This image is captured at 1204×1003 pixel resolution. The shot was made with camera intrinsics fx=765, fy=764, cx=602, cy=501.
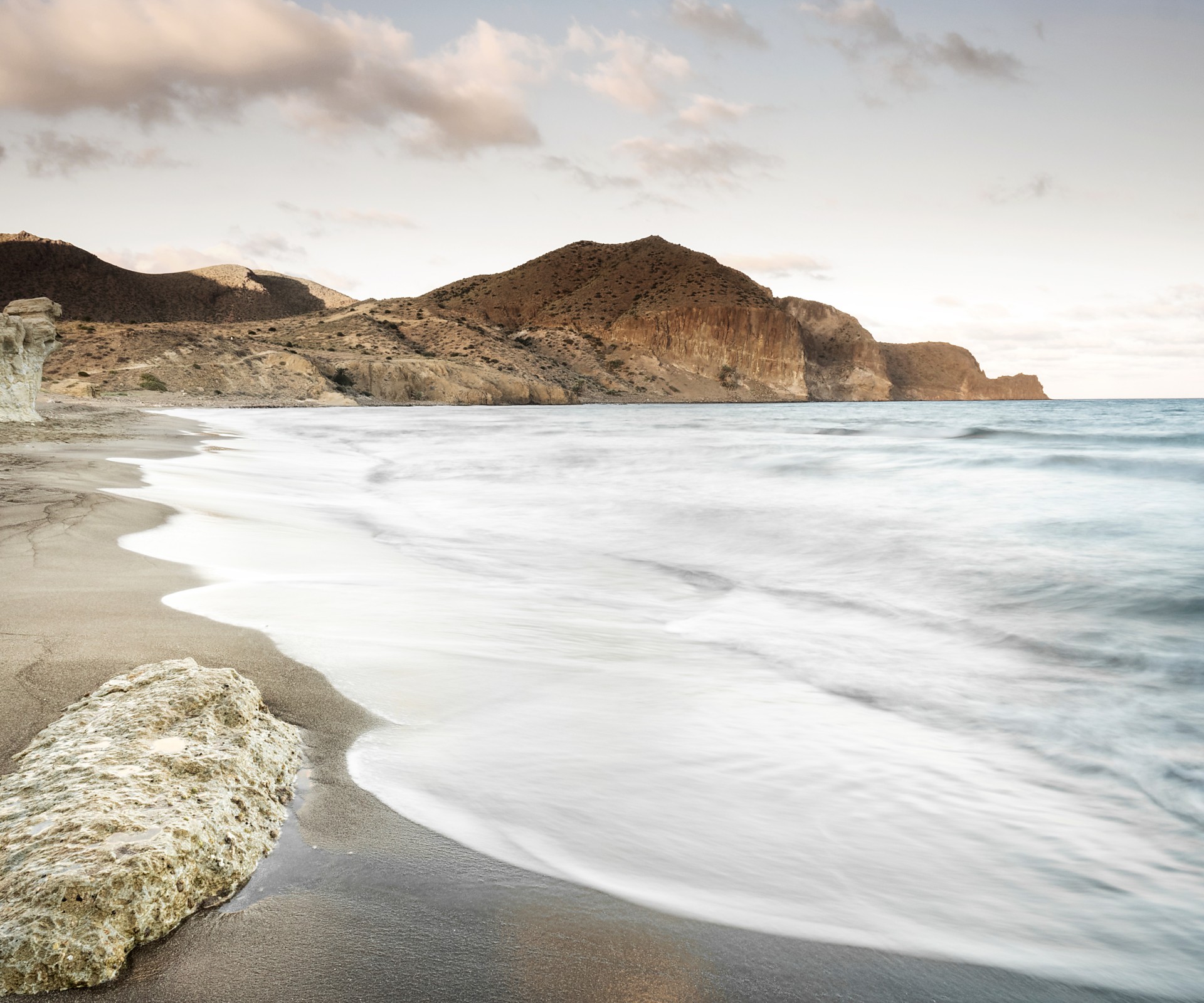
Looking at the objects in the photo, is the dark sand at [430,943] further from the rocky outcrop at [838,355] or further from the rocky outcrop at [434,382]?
the rocky outcrop at [838,355]

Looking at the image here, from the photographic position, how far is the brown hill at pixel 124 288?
3354 inches

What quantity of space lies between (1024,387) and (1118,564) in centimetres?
20854

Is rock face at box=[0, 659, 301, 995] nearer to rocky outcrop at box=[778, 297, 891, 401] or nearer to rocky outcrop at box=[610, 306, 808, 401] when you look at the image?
rocky outcrop at box=[610, 306, 808, 401]

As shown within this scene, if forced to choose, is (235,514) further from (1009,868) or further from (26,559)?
(1009,868)

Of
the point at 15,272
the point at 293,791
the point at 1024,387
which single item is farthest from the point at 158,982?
the point at 1024,387

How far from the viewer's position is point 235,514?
6535mm

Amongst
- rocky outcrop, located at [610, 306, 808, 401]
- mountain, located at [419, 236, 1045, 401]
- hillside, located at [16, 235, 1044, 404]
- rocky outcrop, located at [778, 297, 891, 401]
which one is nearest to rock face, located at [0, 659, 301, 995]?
hillside, located at [16, 235, 1044, 404]

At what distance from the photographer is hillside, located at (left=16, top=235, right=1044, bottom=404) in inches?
2124

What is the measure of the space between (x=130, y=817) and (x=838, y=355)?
5490 inches

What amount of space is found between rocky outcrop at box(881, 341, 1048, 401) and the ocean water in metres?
160

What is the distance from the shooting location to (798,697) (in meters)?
3.16

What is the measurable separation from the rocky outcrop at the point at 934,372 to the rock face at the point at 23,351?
15749cm

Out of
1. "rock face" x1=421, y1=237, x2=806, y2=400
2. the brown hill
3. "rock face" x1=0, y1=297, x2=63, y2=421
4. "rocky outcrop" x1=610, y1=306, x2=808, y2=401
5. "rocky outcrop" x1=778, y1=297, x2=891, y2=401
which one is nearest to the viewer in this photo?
"rock face" x1=0, y1=297, x2=63, y2=421

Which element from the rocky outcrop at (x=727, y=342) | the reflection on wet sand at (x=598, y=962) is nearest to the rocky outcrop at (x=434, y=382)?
the rocky outcrop at (x=727, y=342)
